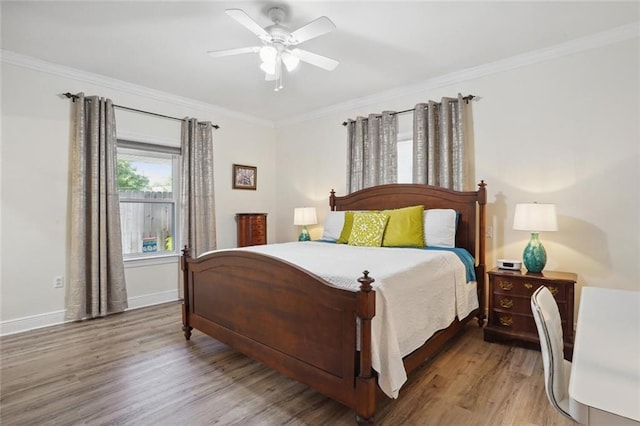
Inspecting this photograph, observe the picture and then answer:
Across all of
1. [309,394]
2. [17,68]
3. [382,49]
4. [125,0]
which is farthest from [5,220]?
[382,49]

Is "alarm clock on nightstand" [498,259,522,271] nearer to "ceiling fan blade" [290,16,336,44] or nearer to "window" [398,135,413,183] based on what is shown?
"window" [398,135,413,183]

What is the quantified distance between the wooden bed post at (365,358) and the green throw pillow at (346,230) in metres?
1.98

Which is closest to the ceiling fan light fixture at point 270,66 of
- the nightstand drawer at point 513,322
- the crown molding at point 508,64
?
the crown molding at point 508,64

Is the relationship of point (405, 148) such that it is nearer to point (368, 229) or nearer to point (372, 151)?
point (372, 151)

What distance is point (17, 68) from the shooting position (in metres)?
3.12

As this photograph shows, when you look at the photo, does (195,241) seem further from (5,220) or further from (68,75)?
(68,75)

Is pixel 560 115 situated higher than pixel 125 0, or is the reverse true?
pixel 125 0

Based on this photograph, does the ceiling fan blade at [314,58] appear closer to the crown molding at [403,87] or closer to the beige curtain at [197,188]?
the crown molding at [403,87]

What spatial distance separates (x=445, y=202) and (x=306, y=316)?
2.20m

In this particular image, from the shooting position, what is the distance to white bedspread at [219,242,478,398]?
1689 mm

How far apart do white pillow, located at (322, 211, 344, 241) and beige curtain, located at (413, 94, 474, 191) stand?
3.16 feet

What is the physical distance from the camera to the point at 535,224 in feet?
8.79

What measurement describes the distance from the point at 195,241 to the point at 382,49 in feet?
10.4

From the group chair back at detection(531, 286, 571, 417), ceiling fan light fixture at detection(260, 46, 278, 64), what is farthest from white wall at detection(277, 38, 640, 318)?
chair back at detection(531, 286, 571, 417)
